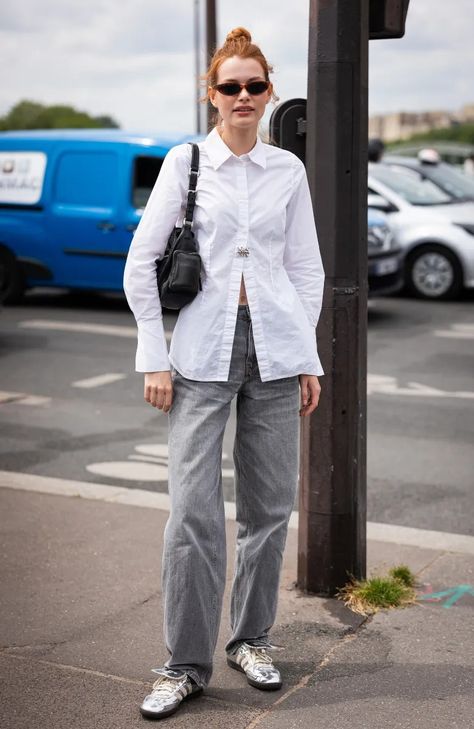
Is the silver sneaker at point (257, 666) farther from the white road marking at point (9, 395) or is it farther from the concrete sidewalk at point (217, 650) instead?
the white road marking at point (9, 395)

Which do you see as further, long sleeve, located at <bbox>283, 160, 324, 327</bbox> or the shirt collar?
long sleeve, located at <bbox>283, 160, 324, 327</bbox>

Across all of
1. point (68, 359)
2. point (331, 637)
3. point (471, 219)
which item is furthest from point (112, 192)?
point (331, 637)

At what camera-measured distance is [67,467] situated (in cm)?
642

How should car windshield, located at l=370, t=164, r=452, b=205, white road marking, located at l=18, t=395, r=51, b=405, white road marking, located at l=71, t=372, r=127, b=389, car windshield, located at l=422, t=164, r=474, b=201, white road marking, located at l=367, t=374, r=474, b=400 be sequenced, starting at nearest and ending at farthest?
white road marking, located at l=18, t=395, r=51, b=405
white road marking, located at l=367, t=374, r=474, b=400
white road marking, located at l=71, t=372, r=127, b=389
car windshield, located at l=370, t=164, r=452, b=205
car windshield, located at l=422, t=164, r=474, b=201

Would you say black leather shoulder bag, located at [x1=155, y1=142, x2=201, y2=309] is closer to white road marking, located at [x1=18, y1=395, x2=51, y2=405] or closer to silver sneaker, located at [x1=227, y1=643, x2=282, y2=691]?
silver sneaker, located at [x1=227, y1=643, x2=282, y2=691]

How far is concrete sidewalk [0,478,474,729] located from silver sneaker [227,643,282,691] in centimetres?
3

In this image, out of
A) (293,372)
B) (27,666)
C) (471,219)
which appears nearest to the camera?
(293,372)

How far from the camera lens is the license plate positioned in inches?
491

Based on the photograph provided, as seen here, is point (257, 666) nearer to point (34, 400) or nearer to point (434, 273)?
point (34, 400)

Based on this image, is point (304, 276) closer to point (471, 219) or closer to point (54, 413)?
point (54, 413)

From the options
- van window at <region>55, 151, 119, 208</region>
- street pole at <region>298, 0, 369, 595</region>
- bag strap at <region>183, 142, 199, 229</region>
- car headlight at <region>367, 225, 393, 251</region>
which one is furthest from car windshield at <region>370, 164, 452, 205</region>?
bag strap at <region>183, 142, 199, 229</region>

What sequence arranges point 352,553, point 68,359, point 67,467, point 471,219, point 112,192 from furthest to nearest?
1. point 471,219
2. point 112,192
3. point 68,359
4. point 67,467
5. point 352,553

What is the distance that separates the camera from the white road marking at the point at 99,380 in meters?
8.90

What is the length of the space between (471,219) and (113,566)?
1014 cm
